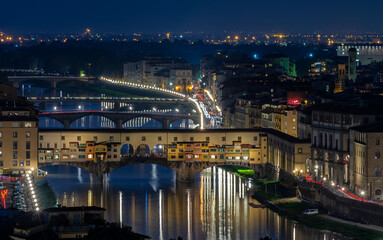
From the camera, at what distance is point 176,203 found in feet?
109

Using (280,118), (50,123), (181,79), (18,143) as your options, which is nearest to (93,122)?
(50,123)

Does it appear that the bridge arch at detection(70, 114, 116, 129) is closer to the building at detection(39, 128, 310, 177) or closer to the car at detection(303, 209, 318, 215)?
the building at detection(39, 128, 310, 177)

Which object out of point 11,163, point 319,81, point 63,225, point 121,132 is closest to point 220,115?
point 319,81

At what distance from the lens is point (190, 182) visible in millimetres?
37531

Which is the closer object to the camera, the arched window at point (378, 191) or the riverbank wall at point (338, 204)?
the riverbank wall at point (338, 204)

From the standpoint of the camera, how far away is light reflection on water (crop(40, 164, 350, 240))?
94.4ft

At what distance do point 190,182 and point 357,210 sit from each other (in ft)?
31.8

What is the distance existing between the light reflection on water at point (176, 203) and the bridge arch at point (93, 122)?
44.0ft

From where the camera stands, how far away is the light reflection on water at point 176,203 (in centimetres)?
2877

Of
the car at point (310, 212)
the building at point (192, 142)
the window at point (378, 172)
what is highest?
the building at point (192, 142)

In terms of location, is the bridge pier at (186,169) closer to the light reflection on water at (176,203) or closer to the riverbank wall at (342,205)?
the light reflection on water at (176,203)

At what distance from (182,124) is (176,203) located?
2336cm

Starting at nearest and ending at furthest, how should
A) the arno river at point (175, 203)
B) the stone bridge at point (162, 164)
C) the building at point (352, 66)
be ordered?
1. the arno river at point (175, 203)
2. the stone bridge at point (162, 164)
3. the building at point (352, 66)

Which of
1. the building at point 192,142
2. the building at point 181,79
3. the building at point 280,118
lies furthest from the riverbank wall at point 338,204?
the building at point 181,79
